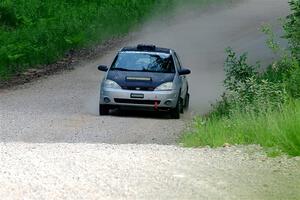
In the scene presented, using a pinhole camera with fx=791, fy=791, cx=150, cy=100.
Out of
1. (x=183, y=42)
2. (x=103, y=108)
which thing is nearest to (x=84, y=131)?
(x=103, y=108)

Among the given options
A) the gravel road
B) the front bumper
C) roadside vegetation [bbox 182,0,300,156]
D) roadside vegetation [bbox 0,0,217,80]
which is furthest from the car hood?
roadside vegetation [bbox 0,0,217,80]

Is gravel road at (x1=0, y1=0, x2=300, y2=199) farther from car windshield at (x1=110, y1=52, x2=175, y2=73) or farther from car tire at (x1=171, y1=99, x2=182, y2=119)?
car windshield at (x1=110, y1=52, x2=175, y2=73)

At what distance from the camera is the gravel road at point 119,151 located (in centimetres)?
887

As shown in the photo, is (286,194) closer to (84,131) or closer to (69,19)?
(84,131)

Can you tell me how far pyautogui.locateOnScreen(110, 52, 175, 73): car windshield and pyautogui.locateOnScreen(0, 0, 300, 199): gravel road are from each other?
1.21 metres

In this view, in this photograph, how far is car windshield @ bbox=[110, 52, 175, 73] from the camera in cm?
2044

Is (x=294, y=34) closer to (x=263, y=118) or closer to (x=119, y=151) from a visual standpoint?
(x=263, y=118)

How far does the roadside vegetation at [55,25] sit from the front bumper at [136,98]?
696cm

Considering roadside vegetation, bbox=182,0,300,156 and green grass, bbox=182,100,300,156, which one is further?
roadside vegetation, bbox=182,0,300,156

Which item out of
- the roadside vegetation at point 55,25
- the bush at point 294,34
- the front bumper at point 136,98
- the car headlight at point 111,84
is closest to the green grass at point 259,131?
the bush at point 294,34

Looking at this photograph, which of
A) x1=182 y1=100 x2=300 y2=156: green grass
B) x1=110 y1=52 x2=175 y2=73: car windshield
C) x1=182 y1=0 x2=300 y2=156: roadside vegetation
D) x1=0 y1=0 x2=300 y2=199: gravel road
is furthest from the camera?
x1=110 y1=52 x2=175 y2=73: car windshield

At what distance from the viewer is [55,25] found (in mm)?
31297

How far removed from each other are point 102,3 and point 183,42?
4252mm

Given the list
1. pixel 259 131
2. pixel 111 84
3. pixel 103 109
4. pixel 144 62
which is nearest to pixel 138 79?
pixel 111 84
